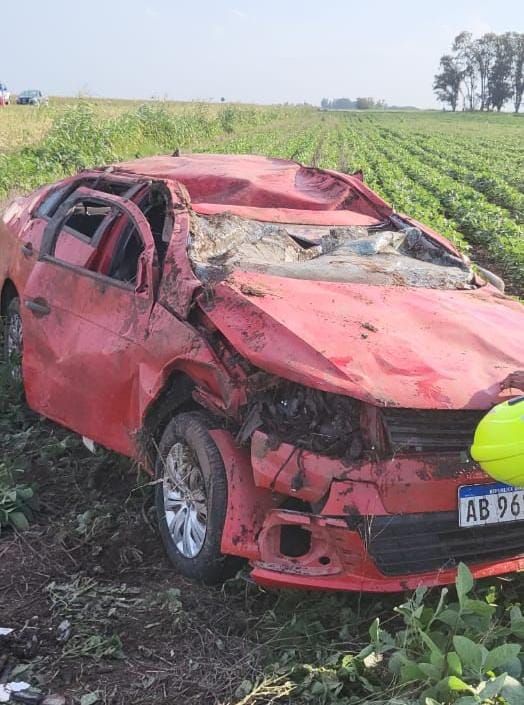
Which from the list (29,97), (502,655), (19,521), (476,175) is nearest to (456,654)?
(502,655)

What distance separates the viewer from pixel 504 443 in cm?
272

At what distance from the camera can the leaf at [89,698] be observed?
2.80m

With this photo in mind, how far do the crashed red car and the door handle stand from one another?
0.02m

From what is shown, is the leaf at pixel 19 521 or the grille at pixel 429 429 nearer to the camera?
the grille at pixel 429 429

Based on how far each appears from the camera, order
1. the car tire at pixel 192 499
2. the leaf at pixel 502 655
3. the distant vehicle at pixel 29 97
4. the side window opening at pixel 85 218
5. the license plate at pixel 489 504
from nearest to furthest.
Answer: the leaf at pixel 502 655, the license plate at pixel 489 504, the car tire at pixel 192 499, the side window opening at pixel 85 218, the distant vehicle at pixel 29 97

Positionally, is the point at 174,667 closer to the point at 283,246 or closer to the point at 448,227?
the point at 283,246

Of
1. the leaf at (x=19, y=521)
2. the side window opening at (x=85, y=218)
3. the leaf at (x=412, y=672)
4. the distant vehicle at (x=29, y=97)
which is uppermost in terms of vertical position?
the distant vehicle at (x=29, y=97)

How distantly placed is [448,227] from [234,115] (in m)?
31.0

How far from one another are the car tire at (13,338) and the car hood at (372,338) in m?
2.35

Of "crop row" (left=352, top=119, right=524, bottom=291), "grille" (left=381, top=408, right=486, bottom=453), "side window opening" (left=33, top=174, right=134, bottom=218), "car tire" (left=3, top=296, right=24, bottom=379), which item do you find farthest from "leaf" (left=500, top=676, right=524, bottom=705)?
"crop row" (left=352, top=119, right=524, bottom=291)

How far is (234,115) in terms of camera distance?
43094 mm

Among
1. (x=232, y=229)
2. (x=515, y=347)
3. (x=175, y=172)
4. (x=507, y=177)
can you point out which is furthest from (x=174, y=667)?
(x=507, y=177)

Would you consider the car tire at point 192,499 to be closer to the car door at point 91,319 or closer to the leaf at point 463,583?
the car door at point 91,319

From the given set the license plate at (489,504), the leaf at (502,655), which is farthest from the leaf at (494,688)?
the license plate at (489,504)
